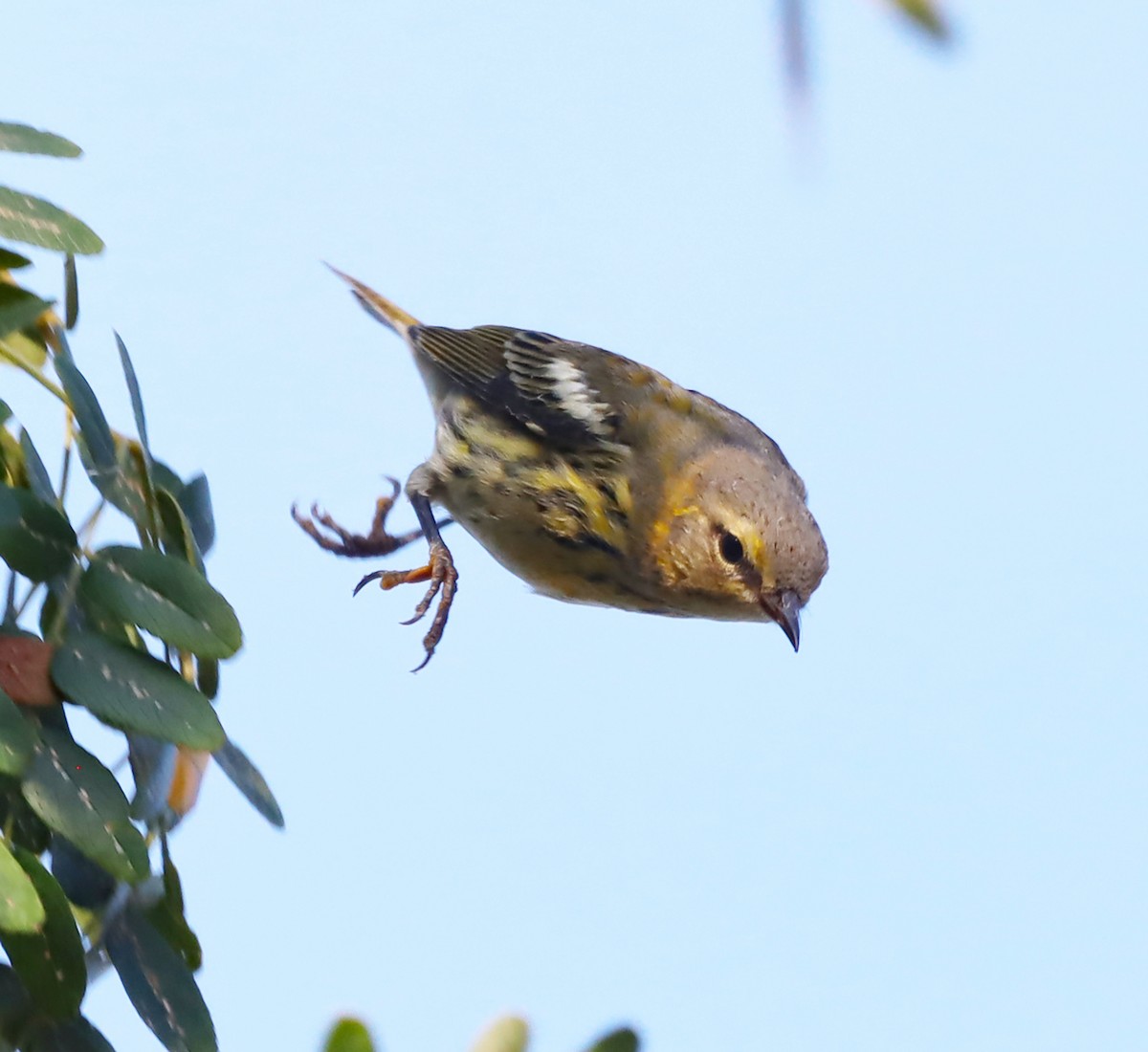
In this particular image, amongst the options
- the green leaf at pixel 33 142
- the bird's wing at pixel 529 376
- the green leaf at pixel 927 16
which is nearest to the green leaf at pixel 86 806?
the green leaf at pixel 33 142

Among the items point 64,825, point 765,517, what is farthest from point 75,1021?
point 765,517

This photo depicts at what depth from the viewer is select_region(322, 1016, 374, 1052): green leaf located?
171 centimetres

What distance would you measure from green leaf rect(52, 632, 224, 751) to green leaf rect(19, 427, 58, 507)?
8.9 inches

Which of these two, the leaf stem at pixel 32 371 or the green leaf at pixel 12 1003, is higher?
the leaf stem at pixel 32 371

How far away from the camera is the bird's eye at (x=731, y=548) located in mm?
3736

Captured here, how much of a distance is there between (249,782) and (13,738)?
0.38 m

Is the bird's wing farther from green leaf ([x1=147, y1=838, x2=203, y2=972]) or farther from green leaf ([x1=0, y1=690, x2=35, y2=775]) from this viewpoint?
green leaf ([x1=0, y1=690, x2=35, y2=775])

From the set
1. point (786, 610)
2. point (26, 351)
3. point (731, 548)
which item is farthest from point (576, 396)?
point (26, 351)

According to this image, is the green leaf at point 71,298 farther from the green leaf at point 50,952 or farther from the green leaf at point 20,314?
the green leaf at point 50,952

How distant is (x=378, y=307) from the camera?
5.37 m

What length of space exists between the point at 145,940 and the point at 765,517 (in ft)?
7.14

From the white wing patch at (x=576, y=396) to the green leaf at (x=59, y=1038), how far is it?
2681mm

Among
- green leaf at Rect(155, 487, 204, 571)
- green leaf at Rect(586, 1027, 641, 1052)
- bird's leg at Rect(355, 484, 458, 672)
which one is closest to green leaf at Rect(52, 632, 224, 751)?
green leaf at Rect(155, 487, 204, 571)

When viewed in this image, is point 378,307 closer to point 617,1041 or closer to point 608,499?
point 608,499
